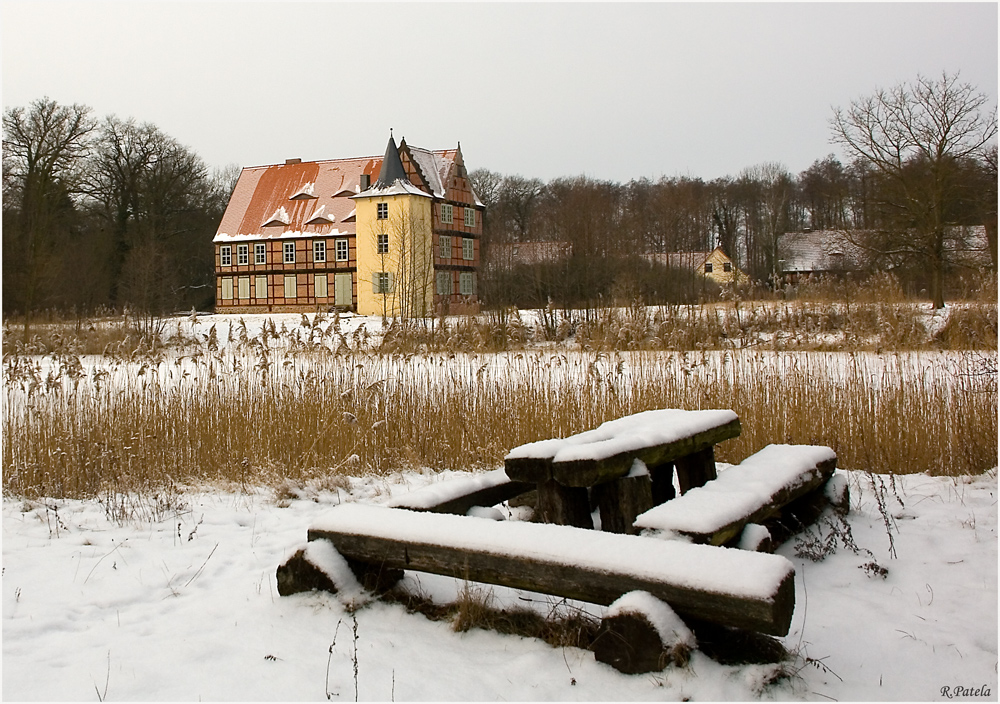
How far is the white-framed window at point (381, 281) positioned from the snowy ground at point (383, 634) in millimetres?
29398

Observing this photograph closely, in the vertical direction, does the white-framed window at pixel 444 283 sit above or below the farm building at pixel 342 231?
below

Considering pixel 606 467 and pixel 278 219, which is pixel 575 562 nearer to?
pixel 606 467

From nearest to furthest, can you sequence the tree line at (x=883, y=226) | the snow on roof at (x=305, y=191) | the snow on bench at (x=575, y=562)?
1. the snow on bench at (x=575, y=562)
2. the tree line at (x=883, y=226)
3. the snow on roof at (x=305, y=191)

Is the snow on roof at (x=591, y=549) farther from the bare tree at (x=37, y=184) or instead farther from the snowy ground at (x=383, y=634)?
the bare tree at (x=37, y=184)

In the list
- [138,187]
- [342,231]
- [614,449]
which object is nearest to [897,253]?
[342,231]

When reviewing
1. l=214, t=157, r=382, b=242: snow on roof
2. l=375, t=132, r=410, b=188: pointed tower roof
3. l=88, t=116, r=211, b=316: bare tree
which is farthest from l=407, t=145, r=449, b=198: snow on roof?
l=88, t=116, r=211, b=316: bare tree

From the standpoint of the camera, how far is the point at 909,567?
3693 mm

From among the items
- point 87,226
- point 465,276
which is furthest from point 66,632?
point 87,226

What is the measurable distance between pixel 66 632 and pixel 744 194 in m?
56.6

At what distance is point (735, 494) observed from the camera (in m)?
3.48

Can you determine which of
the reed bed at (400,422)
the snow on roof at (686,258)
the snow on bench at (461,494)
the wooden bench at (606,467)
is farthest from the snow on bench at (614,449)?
the snow on roof at (686,258)

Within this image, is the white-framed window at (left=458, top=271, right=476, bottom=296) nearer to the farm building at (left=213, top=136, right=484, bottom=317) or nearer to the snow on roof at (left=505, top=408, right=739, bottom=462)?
the farm building at (left=213, top=136, right=484, bottom=317)

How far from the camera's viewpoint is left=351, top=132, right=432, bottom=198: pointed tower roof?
1377 inches

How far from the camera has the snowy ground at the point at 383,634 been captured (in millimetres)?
2650
